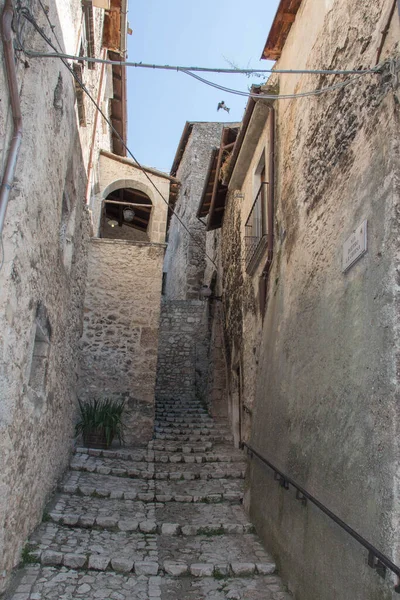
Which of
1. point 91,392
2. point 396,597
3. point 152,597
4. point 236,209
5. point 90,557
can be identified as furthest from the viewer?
point 236,209

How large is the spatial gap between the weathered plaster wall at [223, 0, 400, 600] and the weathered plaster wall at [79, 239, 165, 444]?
3.55m

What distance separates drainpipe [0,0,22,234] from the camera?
122 inches

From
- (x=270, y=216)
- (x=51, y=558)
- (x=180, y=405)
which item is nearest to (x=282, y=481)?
(x=51, y=558)

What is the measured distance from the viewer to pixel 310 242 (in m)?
4.46

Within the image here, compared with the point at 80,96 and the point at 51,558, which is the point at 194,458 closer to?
the point at 51,558

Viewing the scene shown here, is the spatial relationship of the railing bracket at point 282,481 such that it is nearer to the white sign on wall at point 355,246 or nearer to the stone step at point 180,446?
the white sign on wall at point 355,246

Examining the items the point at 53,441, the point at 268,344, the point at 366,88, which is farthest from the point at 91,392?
the point at 366,88

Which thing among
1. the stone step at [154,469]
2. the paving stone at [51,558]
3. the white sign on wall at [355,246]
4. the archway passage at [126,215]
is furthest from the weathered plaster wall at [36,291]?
the archway passage at [126,215]

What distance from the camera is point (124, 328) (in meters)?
8.98

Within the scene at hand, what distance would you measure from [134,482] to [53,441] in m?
1.58

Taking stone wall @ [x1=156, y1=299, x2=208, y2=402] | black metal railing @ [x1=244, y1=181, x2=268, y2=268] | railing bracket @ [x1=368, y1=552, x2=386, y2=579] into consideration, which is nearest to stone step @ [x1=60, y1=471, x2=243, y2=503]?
black metal railing @ [x1=244, y1=181, x2=268, y2=268]

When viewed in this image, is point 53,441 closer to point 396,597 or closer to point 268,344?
point 268,344

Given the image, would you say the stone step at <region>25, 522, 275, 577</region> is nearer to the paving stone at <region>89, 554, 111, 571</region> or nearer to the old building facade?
the paving stone at <region>89, 554, 111, 571</region>

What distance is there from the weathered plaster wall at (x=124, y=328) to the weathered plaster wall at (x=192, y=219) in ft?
25.4
